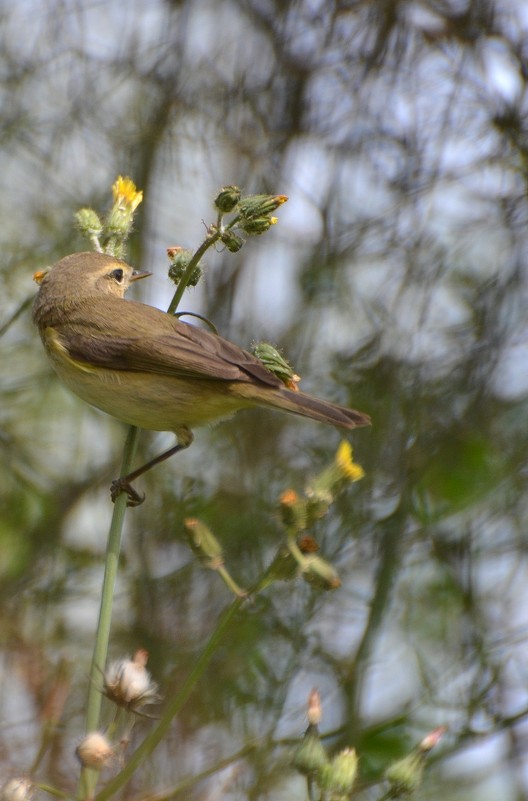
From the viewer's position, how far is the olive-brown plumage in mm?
2855

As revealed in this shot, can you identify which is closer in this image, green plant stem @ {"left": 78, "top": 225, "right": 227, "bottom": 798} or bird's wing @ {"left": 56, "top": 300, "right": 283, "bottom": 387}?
green plant stem @ {"left": 78, "top": 225, "right": 227, "bottom": 798}

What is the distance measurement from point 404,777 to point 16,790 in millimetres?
771

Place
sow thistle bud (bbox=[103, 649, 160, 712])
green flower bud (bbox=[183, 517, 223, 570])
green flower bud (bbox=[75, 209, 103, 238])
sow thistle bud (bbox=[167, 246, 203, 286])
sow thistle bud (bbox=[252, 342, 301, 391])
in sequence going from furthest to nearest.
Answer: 1. sow thistle bud (bbox=[252, 342, 301, 391])
2. green flower bud (bbox=[75, 209, 103, 238])
3. sow thistle bud (bbox=[167, 246, 203, 286])
4. green flower bud (bbox=[183, 517, 223, 570])
5. sow thistle bud (bbox=[103, 649, 160, 712])

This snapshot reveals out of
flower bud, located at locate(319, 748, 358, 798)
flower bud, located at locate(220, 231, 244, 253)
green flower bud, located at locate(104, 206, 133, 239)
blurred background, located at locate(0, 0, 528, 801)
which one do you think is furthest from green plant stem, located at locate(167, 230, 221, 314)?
blurred background, located at locate(0, 0, 528, 801)

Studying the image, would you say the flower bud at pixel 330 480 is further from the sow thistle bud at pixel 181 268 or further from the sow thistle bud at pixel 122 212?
the sow thistle bud at pixel 122 212

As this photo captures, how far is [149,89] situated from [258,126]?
30.7 inches

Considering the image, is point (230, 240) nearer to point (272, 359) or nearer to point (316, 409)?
point (272, 359)

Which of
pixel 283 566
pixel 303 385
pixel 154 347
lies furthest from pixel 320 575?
pixel 303 385

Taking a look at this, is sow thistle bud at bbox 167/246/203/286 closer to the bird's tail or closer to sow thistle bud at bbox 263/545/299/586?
the bird's tail

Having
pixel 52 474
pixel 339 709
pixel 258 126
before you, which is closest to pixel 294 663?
pixel 339 709

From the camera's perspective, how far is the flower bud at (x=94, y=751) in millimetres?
1663

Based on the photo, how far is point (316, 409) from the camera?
2.67 meters

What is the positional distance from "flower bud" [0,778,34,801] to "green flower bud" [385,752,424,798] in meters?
0.72

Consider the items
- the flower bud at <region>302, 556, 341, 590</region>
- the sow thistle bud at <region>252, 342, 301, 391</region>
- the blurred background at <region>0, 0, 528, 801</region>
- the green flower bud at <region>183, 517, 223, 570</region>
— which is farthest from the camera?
the blurred background at <region>0, 0, 528, 801</region>
